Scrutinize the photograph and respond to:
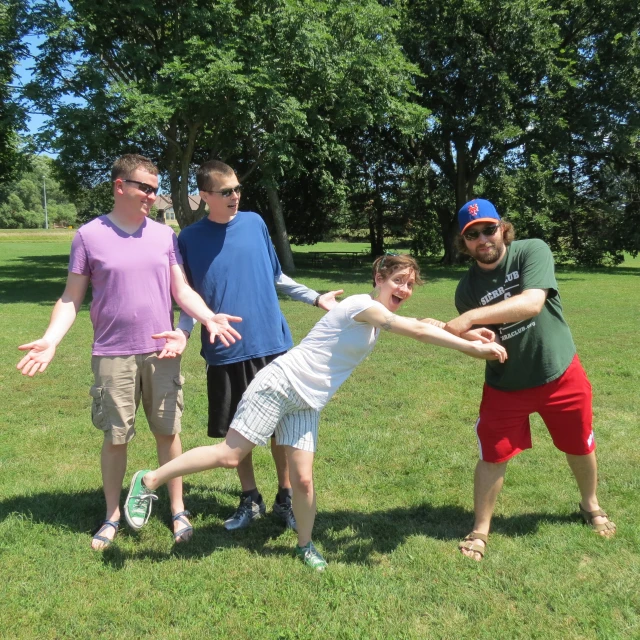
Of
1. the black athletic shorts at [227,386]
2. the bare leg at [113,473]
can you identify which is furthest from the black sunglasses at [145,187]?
the bare leg at [113,473]

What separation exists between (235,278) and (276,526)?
1.68m

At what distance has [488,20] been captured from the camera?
2459cm

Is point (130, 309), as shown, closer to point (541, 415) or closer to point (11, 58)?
point (541, 415)

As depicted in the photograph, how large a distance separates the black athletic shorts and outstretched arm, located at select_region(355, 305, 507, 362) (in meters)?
0.94

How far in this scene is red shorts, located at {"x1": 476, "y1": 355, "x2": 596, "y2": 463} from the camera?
146 inches

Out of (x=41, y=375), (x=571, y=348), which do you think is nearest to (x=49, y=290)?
(x=41, y=375)

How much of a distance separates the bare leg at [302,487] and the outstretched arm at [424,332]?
2.79 ft

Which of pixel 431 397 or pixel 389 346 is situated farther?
pixel 389 346

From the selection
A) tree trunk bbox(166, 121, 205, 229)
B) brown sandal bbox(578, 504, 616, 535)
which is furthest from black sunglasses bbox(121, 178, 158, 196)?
tree trunk bbox(166, 121, 205, 229)

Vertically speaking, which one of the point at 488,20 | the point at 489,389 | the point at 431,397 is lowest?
the point at 431,397

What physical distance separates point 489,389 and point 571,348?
55 cm

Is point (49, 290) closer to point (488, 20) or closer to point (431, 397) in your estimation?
point (431, 397)

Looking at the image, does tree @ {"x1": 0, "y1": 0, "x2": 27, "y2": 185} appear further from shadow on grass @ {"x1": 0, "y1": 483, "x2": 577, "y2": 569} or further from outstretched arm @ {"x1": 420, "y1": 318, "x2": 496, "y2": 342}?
outstretched arm @ {"x1": 420, "y1": 318, "x2": 496, "y2": 342}

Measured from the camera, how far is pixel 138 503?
3.58 meters
